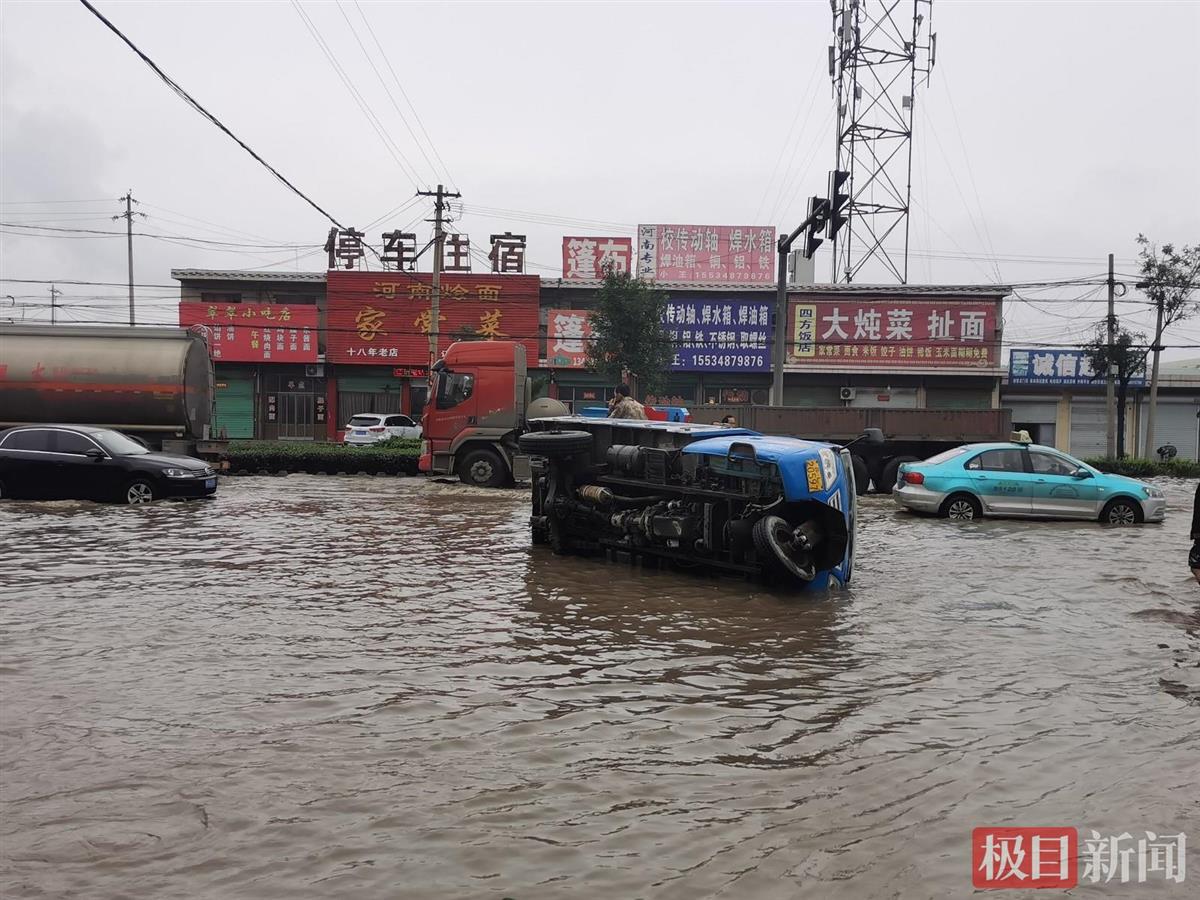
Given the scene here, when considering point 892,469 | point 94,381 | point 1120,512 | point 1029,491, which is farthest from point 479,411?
point 1120,512

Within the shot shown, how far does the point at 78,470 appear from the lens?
52.4 ft

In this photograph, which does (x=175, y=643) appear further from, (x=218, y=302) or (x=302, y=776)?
(x=218, y=302)

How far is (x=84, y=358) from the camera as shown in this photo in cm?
2183

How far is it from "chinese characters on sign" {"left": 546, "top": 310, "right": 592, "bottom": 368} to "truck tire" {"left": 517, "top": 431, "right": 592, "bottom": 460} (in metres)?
28.1

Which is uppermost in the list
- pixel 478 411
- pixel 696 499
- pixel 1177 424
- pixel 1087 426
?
pixel 478 411

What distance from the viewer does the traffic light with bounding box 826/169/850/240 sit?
17.5 m

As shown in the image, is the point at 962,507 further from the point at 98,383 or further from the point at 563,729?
the point at 98,383

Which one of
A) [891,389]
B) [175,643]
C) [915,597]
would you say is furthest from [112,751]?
[891,389]

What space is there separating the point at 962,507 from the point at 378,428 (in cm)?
2355

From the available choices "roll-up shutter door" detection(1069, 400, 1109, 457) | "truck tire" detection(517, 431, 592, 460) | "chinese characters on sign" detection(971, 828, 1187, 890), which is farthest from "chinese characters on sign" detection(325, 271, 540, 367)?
"chinese characters on sign" detection(971, 828, 1187, 890)

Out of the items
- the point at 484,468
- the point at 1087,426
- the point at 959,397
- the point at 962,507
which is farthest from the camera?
the point at 1087,426

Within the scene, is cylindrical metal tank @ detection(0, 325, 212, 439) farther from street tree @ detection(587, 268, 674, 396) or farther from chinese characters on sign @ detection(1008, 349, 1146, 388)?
chinese characters on sign @ detection(1008, 349, 1146, 388)

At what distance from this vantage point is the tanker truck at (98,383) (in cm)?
2170

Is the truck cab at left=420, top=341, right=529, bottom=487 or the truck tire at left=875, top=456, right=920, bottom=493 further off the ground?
the truck cab at left=420, top=341, right=529, bottom=487
